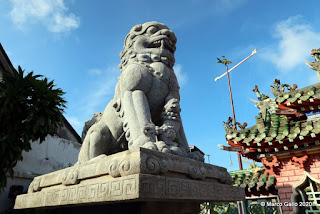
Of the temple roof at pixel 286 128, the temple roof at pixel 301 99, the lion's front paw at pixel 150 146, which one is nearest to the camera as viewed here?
the lion's front paw at pixel 150 146

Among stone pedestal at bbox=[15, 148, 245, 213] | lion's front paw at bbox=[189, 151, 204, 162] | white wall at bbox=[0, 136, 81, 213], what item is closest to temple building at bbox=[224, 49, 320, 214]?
stone pedestal at bbox=[15, 148, 245, 213]

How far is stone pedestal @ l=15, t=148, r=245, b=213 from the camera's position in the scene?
5.06 ft

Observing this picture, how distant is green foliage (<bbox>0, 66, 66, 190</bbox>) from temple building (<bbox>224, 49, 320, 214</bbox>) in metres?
5.26

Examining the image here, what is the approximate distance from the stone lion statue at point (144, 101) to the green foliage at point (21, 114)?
318 centimetres

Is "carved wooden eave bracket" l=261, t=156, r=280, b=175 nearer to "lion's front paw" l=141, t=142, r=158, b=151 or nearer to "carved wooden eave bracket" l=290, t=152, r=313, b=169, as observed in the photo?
Answer: "carved wooden eave bracket" l=290, t=152, r=313, b=169

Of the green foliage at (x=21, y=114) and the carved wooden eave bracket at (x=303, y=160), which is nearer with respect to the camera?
the green foliage at (x=21, y=114)

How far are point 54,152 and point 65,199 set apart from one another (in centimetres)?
589

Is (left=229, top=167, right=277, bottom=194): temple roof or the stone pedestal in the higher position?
(left=229, top=167, right=277, bottom=194): temple roof

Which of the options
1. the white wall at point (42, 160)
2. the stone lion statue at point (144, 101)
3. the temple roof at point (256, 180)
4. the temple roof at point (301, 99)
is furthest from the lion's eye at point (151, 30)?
the white wall at point (42, 160)

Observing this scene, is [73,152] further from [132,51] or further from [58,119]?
[132,51]

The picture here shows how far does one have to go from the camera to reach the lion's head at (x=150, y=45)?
2781 millimetres

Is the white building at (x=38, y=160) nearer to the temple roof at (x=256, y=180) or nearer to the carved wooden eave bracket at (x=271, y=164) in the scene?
the temple roof at (x=256, y=180)

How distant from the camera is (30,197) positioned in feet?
8.26

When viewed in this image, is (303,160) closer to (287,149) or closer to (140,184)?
(287,149)
